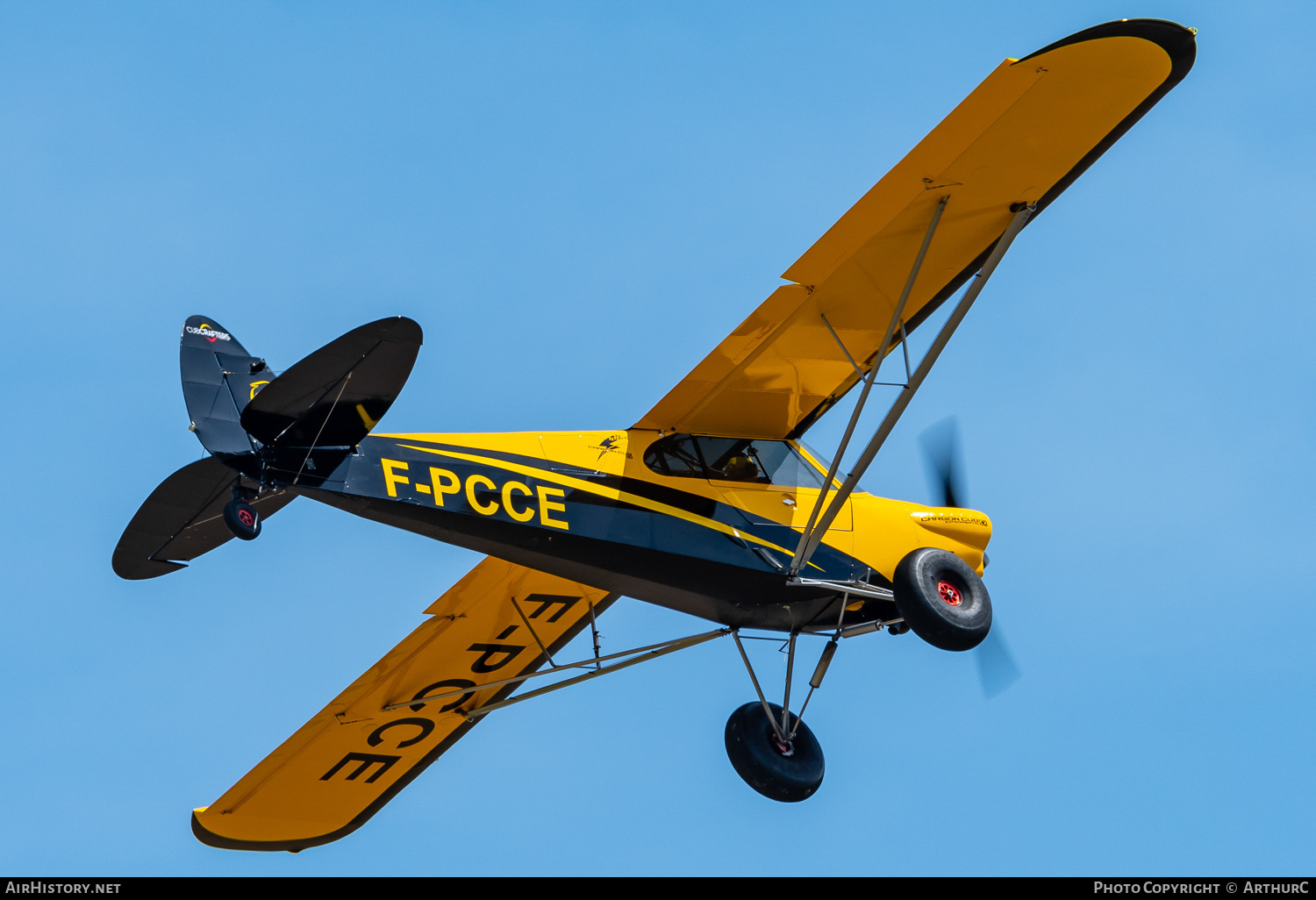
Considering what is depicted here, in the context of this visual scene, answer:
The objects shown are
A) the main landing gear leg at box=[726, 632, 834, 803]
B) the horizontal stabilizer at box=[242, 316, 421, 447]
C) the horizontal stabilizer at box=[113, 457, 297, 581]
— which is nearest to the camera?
the horizontal stabilizer at box=[242, 316, 421, 447]

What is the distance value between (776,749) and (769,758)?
5.4 inches

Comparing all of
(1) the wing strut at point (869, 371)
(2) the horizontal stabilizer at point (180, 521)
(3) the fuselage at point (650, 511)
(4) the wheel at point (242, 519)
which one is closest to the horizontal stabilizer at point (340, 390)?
(3) the fuselage at point (650, 511)

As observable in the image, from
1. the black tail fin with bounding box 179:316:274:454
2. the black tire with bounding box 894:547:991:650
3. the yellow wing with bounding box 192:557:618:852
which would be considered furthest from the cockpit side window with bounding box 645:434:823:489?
the black tail fin with bounding box 179:316:274:454

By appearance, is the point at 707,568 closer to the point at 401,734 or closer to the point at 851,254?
the point at 851,254

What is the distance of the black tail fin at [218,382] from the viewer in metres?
9.86

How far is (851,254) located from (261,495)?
4580mm

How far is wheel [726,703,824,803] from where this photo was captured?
486 inches

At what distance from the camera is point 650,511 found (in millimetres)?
11258

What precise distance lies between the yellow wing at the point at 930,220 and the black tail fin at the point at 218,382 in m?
3.17

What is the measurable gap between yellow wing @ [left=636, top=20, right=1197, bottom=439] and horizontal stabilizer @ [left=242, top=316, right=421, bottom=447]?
2.72 metres

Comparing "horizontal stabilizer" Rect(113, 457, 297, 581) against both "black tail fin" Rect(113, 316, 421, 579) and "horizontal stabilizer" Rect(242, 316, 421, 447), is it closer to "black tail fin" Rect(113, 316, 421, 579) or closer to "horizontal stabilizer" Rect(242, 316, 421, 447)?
"black tail fin" Rect(113, 316, 421, 579)
